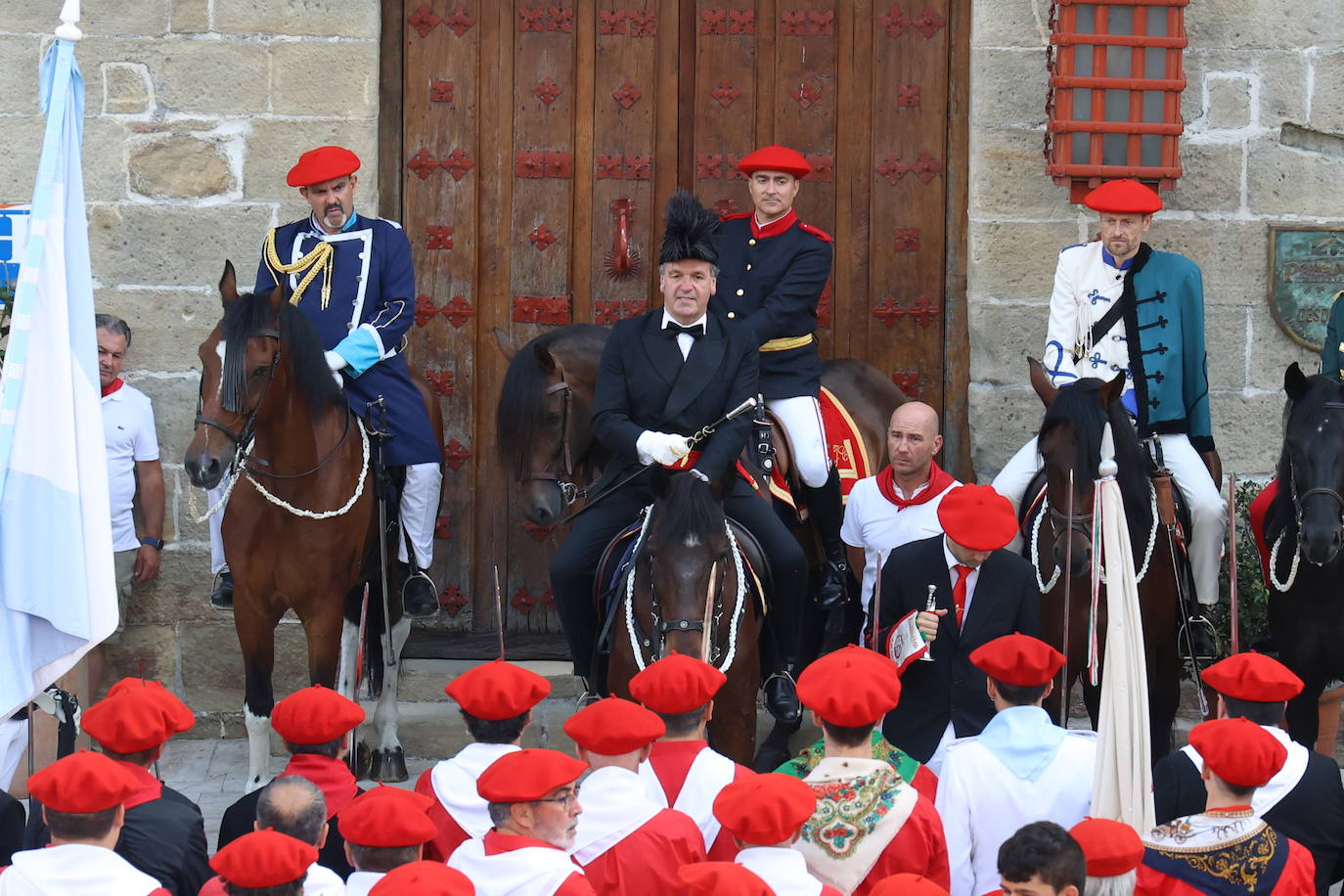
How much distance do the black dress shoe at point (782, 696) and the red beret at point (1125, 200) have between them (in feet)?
8.14

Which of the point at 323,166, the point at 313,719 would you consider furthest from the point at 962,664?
the point at 323,166

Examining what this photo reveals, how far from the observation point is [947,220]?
31.8ft

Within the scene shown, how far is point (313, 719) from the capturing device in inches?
202

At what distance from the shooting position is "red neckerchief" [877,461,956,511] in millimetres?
7656

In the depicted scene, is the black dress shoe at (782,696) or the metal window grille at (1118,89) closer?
the black dress shoe at (782,696)

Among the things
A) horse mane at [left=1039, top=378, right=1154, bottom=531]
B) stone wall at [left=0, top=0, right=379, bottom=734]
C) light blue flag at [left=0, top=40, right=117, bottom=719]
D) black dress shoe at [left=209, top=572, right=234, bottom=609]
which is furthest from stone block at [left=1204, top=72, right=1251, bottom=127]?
light blue flag at [left=0, top=40, right=117, bottom=719]

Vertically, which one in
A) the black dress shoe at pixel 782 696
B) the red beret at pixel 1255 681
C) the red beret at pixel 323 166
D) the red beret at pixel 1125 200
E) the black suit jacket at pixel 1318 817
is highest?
the red beret at pixel 323 166

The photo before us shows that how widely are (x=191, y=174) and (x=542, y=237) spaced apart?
175 centimetres

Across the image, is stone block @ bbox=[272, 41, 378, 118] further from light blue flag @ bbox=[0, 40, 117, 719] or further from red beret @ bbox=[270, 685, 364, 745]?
red beret @ bbox=[270, 685, 364, 745]

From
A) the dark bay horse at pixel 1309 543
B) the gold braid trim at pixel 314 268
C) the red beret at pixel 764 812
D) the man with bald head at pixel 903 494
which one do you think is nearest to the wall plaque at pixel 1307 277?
the dark bay horse at pixel 1309 543

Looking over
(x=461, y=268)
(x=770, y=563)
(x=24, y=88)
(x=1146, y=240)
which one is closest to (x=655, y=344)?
(x=770, y=563)

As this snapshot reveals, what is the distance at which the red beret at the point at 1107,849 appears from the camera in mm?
4262

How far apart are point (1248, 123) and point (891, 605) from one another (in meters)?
3.90

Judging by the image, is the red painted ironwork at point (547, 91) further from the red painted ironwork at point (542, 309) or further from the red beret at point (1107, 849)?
the red beret at point (1107, 849)
